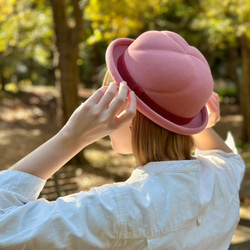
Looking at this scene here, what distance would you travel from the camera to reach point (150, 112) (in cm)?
117

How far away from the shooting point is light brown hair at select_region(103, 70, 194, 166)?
1.23m

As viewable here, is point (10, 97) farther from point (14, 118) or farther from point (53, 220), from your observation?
point (53, 220)

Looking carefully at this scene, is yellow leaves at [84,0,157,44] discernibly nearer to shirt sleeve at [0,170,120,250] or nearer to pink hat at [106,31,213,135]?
pink hat at [106,31,213,135]

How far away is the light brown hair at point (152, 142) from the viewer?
1.23 metres

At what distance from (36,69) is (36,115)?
8.44 m

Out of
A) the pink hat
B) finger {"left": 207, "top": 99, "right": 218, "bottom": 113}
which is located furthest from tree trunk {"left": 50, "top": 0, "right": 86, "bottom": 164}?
the pink hat

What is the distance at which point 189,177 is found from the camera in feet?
3.92

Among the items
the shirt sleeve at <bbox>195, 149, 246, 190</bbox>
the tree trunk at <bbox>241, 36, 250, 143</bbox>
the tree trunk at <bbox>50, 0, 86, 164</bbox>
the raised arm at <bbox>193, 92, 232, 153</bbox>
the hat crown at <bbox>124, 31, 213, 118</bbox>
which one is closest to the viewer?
the hat crown at <bbox>124, 31, 213, 118</bbox>

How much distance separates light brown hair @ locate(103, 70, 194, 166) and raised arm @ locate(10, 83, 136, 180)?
0.17 metres

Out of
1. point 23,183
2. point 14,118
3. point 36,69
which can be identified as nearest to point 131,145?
point 23,183

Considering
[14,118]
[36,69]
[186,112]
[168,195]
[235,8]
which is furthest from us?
[36,69]

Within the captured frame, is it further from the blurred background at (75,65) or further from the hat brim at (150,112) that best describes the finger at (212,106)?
the blurred background at (75,65)

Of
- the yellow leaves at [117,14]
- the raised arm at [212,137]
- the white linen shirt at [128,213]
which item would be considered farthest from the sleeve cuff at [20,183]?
the yellow leaves at [117,14]

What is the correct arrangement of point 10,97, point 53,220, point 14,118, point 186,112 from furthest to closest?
point 10,97, point 14,118, point 186,112, point 53,220
